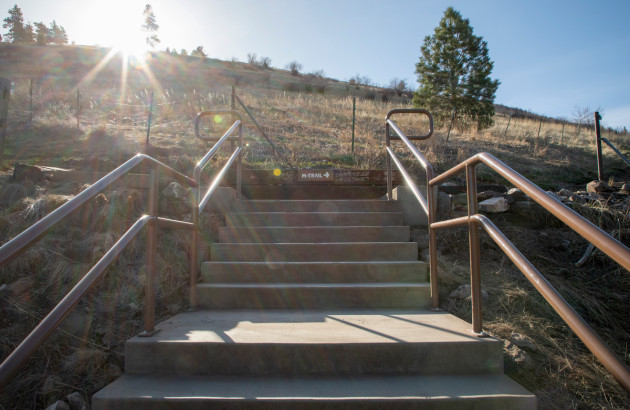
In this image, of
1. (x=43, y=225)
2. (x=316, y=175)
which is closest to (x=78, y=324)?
(x=43, y=225)

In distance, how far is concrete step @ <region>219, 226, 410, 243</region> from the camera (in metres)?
3.54

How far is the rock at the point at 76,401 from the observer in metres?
1.90

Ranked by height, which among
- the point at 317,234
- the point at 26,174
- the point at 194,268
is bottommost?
the point at 194,268

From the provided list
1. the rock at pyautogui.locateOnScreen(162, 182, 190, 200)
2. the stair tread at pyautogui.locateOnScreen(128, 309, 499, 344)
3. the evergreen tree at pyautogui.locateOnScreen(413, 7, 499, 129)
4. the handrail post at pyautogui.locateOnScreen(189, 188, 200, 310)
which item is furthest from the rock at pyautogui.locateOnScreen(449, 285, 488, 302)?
the evergreen tree at pyautogui.locateOnScreen(413, 7, 499, 129)

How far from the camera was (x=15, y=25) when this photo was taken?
46.9 m

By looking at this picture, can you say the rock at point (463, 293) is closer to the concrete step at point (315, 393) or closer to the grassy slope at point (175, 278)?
the grassy slope at point (175, 278)

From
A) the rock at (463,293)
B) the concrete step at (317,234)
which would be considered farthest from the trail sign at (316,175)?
the rock at (463,293)

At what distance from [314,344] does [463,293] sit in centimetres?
155

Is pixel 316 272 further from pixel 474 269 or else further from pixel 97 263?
pixel 97 263

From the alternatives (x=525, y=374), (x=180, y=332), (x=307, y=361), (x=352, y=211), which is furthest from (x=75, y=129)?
(x=525, y=374)

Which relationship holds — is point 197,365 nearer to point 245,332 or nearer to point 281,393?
point 245,332

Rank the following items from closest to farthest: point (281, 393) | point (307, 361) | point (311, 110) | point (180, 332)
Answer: point (281, 393) → point (307, 361) → point (180, 332) → point (311, 110)

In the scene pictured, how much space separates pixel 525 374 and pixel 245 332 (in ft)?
5.06

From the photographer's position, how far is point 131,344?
1.93 meters
